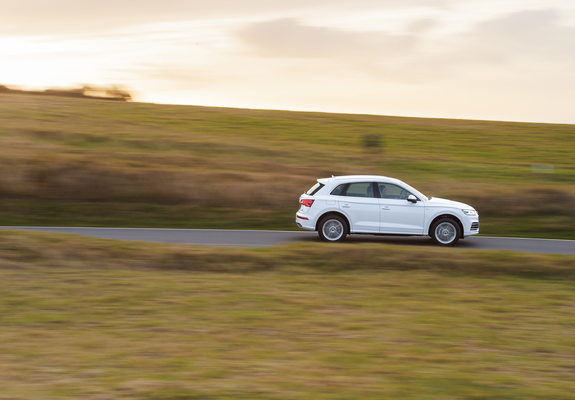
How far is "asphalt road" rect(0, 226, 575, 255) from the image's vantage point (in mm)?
13909

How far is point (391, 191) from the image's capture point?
13328mm

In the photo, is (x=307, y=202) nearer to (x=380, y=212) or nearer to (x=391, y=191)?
(x=380, y=212)

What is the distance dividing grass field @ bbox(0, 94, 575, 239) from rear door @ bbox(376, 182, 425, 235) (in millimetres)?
5287

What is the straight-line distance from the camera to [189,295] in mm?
7527

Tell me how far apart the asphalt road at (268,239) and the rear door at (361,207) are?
2.40 feet

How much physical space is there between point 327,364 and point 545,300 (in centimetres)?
415

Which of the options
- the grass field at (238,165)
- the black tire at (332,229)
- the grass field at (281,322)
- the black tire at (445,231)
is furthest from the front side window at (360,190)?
the grass field at (238,165)

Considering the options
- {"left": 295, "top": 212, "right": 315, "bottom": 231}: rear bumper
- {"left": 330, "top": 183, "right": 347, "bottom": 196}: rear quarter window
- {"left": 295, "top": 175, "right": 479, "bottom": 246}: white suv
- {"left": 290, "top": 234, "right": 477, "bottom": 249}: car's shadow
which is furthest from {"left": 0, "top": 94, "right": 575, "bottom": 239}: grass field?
{"left": 330, "top": 183, "right": 347, "bottom": 196}: rear quarter window

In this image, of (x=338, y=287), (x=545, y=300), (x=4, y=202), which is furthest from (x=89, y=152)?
(x=545, y=300)

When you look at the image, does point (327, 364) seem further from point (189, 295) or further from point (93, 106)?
point (93, 106)

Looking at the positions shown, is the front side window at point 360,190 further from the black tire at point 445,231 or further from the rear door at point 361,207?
the black tire at point 445,231

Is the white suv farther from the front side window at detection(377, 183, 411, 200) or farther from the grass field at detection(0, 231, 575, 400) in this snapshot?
the grass field at detection(0, 231, 575, 400)

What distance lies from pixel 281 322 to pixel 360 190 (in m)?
7.39

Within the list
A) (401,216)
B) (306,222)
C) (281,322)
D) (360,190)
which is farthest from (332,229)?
(281,322)
